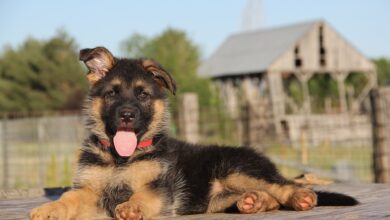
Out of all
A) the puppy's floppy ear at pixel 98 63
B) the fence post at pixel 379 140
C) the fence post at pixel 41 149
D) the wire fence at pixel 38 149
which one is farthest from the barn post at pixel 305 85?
the puppy's floppy ear at pixel 98 63

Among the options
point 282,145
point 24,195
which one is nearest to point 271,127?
point 282,145

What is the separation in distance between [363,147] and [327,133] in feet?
3.53

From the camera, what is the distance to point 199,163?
587 centimetres

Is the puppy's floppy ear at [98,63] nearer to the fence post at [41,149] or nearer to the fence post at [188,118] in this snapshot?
the fence post at [188,118]

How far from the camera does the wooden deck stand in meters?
4.52

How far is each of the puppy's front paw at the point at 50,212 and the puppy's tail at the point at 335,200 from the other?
6.88ft

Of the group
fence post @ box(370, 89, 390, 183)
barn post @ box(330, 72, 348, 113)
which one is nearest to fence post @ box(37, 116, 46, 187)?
fence post @ box(370, 89, 390, 183)

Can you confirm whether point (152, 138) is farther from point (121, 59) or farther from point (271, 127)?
point (271, 127)

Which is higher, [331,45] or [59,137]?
[331,45]

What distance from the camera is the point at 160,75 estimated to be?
18.2ft

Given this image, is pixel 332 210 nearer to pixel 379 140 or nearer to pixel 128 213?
pixel 128 213

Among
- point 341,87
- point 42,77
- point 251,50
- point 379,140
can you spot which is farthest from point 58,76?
point 379,140

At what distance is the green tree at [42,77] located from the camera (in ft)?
186

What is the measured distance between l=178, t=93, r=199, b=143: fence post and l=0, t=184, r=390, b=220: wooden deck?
25.8 feet
